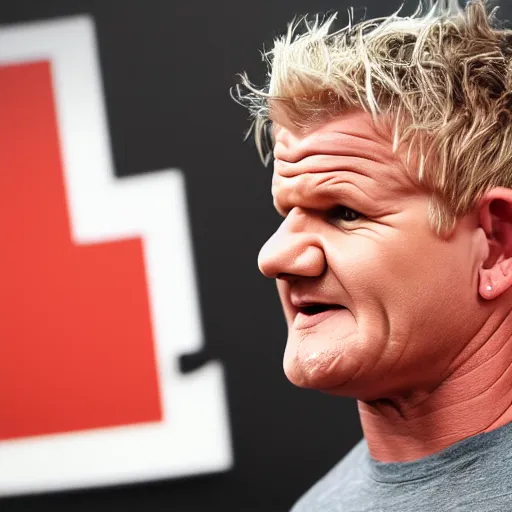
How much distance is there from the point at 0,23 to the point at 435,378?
956mm

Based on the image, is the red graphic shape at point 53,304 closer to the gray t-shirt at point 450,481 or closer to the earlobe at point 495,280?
the gray t-shirt at point 450,481

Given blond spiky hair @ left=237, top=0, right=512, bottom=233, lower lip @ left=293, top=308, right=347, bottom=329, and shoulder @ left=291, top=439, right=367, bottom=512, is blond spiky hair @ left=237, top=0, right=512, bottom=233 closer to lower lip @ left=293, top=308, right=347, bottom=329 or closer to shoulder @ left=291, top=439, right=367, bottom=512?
lower lip @ left=293, top=308, right=347, bottom=329

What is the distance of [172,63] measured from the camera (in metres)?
1.30

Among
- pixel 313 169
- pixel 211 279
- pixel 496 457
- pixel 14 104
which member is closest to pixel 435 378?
pixel 496 457

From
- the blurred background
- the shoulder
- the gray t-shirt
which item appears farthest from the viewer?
the blurred background

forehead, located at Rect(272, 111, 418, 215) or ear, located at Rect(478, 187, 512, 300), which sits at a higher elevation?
forehead, located at Rect(272, 111, 418, 215)

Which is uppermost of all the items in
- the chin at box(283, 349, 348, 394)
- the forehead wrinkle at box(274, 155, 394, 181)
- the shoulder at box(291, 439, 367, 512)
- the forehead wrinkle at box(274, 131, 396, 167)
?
the forehead wrinkle at box(274, 131, 396, 167)

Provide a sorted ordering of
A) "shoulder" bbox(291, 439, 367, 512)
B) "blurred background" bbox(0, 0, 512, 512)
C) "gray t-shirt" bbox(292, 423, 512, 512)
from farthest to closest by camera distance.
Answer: "blurred background" bbox(0, 0, 512, 512) → "shoulder" bbox(291, 439, 367, 512) → "gray t-shirt" bbox(292, 423, 512, 512)

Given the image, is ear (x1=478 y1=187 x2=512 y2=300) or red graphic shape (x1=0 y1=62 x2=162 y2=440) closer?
ear (x1=478 y1=187 x2=512 y2=300)

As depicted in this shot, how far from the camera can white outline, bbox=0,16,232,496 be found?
1.29 metres

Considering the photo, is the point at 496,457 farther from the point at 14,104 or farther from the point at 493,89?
the point at 14,104

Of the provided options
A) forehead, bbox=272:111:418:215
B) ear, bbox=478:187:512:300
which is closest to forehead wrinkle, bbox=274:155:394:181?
forehead, bbox=272:111:418:215

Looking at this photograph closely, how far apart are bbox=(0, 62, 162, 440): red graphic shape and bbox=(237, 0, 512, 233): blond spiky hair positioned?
56 cm

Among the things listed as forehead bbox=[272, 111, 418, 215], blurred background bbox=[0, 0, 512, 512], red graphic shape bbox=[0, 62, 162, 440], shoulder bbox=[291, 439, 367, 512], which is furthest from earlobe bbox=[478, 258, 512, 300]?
red graphic shape bbox=[0, 62, 162, 440]
